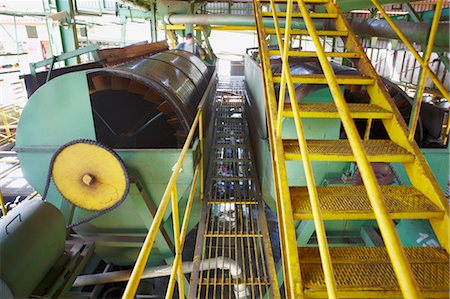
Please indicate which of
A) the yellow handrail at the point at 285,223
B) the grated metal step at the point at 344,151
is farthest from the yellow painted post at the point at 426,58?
the yellow handrail at the point at 285,223

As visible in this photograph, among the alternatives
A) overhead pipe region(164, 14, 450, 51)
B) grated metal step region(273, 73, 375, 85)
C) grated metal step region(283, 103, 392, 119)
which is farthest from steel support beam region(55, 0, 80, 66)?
grated metal step region(283, 103, 392, 119)

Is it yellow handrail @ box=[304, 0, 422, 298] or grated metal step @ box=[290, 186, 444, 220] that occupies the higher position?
yellow handrail @ box=[304, 0, 422, 298]

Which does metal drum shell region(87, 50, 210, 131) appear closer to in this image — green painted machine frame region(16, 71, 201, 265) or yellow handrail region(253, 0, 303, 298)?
green painted machine frame region(16, 71, 201, 265)

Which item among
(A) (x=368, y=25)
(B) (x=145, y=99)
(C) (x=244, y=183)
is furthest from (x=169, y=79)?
(A) (x=368, y=25)

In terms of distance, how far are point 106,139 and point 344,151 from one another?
13.5 feet

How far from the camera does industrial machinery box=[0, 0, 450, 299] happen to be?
6.44 feet

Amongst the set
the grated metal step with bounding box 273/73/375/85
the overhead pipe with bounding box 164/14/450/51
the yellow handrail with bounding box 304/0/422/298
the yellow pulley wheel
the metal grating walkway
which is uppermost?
the overhead pipe with bounding box 164/14/450/51

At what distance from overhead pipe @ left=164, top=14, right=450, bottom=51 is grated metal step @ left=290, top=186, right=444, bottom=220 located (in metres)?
2.07

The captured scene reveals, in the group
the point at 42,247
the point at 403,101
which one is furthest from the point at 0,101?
the point at 403,101

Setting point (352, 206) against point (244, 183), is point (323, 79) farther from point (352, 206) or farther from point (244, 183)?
point (244, 183)

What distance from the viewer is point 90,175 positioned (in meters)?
3.53

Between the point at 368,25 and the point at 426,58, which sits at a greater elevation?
the point at 368,25

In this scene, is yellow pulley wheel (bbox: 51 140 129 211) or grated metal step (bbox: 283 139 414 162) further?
yellow pulley wheel (bbox: 51 140 129 211)

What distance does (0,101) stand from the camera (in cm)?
1343
